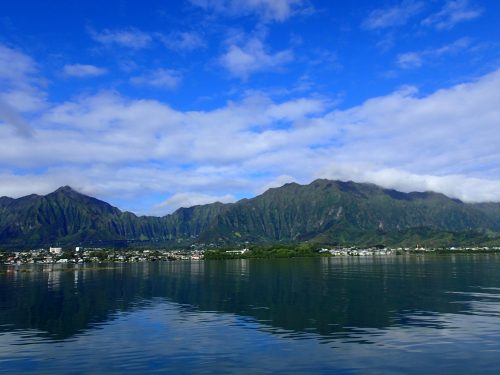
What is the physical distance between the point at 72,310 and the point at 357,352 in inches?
2082

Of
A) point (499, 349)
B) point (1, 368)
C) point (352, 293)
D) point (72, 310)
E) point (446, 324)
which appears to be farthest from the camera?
point (352, 293)

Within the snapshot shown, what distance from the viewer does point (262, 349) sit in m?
45.2

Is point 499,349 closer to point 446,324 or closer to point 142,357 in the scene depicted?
point 446,324

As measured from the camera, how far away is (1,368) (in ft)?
133

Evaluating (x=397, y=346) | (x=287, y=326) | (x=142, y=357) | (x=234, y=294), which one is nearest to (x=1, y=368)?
(x=142, y=357)

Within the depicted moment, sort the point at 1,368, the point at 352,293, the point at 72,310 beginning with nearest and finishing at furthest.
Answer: the point at 1,368 < the point at 72,310 < the point at 352,293

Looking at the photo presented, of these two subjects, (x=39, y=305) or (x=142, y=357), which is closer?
(x=142, y=357)

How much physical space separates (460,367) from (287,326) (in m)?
23.2

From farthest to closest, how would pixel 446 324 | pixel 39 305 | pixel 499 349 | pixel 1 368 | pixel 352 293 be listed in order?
pixel 352 293, pixel 39 305, pixel 446 324, pixel 499 349, pixel 1 368

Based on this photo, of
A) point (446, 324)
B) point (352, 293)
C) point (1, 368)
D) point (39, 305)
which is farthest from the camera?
point (352, 293)

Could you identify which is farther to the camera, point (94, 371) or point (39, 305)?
point (39, 305)

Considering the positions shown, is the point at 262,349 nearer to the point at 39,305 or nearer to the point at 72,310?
the point at 72,310

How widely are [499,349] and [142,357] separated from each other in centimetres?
3359

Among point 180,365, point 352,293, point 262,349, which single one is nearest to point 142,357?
point 180,365
